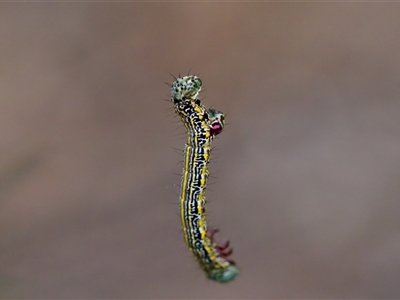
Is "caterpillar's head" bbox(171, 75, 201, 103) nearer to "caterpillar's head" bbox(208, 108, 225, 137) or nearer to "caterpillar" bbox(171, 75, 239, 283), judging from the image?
"caterpillar" bbox(171, 75, 239, 283)

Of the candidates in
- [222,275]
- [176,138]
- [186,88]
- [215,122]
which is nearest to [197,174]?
[215,122]

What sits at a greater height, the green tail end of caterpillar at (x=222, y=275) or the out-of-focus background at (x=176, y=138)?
the out-of-focus background at (x=176, y=138)

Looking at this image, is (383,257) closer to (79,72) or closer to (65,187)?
(65,187)

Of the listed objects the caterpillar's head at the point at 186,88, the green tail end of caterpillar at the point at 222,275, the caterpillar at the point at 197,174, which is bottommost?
the green tail end of caterpillar at the point at 222,275

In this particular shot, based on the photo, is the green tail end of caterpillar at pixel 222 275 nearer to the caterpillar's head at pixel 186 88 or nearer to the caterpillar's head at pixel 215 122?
the caterpillar's head at pixel 215 122

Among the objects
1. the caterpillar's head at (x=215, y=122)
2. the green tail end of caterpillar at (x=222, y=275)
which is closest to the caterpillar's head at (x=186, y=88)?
the caterpillar's head at (x=215, y=122)

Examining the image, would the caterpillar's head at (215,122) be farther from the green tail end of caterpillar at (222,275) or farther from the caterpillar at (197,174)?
the green tail end of caterpillar at (222,275)

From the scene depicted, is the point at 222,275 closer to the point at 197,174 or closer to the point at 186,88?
the point at 197,174

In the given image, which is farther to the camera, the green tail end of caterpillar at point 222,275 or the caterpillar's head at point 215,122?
the green tail end of caterpillar at point 222,275

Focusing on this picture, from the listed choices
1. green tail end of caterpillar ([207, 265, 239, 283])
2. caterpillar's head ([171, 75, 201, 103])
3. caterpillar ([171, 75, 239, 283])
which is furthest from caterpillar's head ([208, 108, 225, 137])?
green tail end of caterpillar ([207, 265, 239, 283])
